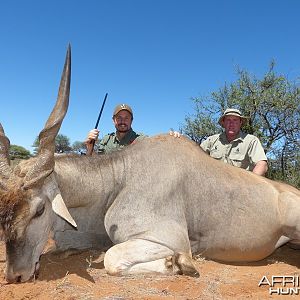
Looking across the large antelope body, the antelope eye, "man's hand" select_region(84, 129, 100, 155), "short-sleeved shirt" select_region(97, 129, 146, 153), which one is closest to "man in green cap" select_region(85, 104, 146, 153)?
"short-sleeved shirt" select_region(97, 129, 146, 153)

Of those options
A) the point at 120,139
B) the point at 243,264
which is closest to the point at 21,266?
the point at 243,264

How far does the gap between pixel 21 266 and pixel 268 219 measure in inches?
96.5

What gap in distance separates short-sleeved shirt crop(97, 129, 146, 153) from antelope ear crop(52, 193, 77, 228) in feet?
9.77

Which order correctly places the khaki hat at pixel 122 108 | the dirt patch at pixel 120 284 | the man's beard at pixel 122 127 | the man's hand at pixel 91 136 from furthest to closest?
the man's beard at pixel 122 127 < the khaki hat at pixel 122 108 < the man's hand at pixel 91 136 < the dirt patch at pixel 120 284

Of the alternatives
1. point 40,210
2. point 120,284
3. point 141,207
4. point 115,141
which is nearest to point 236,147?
point 115,141

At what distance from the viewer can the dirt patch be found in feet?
10.2

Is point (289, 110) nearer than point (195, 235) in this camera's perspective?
No

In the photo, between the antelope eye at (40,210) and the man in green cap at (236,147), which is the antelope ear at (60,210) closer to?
the antelope eye at (40,210)

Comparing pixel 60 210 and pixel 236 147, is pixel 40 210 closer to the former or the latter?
pixel 60 210

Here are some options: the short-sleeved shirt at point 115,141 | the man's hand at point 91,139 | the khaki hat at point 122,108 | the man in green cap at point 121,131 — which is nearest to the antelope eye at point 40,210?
the man's hand at point 91,139

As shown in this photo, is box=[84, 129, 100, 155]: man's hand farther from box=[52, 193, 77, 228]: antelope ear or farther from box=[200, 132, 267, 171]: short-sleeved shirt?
box=[52, 193, 77, 228]: antelope ear

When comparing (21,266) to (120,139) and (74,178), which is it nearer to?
(74,178)

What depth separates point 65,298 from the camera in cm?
299

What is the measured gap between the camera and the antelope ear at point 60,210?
11.1ft
